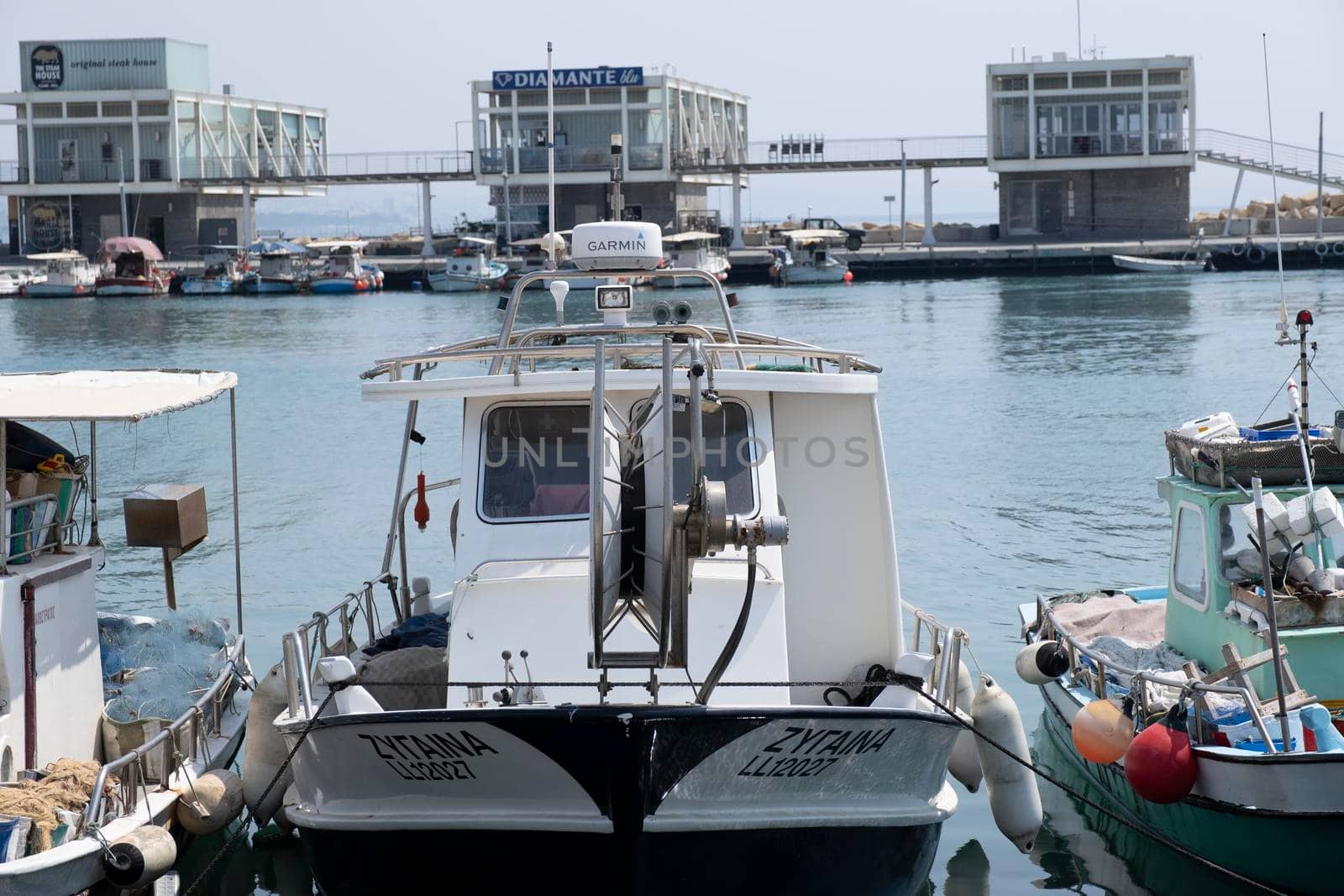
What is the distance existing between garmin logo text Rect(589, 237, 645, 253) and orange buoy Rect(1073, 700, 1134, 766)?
3853 millimetres

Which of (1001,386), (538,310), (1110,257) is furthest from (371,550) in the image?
(1110,257)

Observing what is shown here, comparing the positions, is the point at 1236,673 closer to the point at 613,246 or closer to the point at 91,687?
the point at 613,246

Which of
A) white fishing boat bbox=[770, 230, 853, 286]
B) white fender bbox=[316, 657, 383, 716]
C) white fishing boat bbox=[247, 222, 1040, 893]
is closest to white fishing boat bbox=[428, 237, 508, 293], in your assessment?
white fishing boat bbox=[770, 230, 853, 286]

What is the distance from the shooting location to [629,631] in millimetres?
7941

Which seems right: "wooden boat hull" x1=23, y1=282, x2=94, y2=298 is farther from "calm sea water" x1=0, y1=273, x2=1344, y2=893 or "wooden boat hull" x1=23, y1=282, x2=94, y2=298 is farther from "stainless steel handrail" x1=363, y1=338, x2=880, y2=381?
"stainless steel handrail" x1=363, y1=338, x2=880, y2=381

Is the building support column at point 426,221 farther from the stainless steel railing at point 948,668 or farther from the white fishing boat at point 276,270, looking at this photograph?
the stainless steel railing at point 948,668

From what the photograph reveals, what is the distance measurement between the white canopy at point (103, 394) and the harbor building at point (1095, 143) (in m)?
73.6

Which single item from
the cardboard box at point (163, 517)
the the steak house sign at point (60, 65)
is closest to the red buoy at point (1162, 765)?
the cardboard box at point (163, 517)

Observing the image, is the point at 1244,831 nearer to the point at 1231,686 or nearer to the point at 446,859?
the point at 1231,686

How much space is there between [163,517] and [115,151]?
82.8 meters

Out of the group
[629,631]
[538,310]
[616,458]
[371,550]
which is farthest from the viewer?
[538,310]

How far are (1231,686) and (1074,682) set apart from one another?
7.71 ft

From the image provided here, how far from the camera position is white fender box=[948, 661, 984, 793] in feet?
31.6

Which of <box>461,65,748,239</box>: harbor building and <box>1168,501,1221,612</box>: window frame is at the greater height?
<box>461,65,748,239</box>: harbor building
